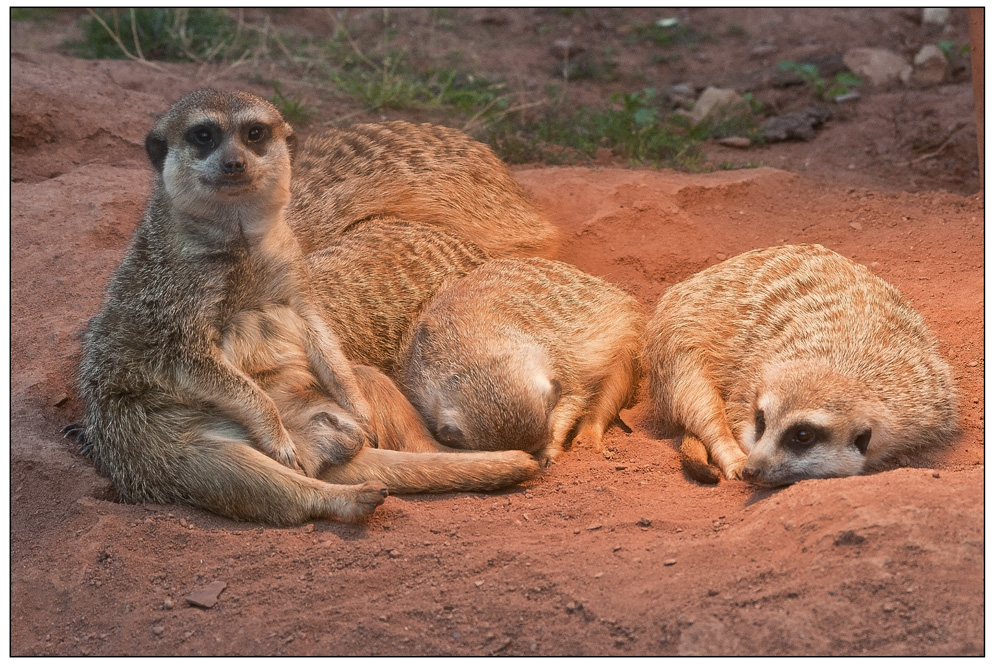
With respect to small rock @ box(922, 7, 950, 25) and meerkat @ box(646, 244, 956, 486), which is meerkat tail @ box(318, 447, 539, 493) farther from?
small rock @ box(922, 7, 950, 25)

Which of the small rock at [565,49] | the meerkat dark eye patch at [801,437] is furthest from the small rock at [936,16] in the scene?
the meerkat dark eye patch at [801,437]

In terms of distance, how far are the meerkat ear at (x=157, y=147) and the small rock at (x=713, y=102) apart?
419 cm

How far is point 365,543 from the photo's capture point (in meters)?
2.77

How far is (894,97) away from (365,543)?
17.6ft

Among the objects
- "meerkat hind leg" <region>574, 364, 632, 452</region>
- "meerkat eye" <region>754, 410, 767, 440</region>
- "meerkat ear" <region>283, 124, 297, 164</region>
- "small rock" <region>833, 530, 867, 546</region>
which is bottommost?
"meerkat hind leg" <region>574, 364, 632, 452</region>

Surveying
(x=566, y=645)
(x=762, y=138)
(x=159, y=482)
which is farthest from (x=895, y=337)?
(x=762, y=138)

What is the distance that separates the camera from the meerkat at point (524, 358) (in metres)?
3.29

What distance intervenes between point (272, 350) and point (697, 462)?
1446mm

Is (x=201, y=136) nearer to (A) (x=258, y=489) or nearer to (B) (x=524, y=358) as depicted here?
(A) (x=258, y=489)

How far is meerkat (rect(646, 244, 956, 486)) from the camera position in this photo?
3.01 metres

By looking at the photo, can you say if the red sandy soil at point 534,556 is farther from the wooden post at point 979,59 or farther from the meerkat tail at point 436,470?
the wooden post at point 979,59

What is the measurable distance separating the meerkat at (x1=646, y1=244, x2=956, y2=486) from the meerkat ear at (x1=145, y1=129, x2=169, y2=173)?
1.90 m

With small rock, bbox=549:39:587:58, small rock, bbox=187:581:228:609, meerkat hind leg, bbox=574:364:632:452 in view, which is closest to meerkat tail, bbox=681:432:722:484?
meerkat hind leg, bbox=574:364:632:452

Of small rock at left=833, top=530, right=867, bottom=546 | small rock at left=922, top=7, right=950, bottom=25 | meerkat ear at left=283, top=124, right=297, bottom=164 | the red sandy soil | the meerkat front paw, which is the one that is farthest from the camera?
small rock at left=922, top=7, right=950, bottom=25
